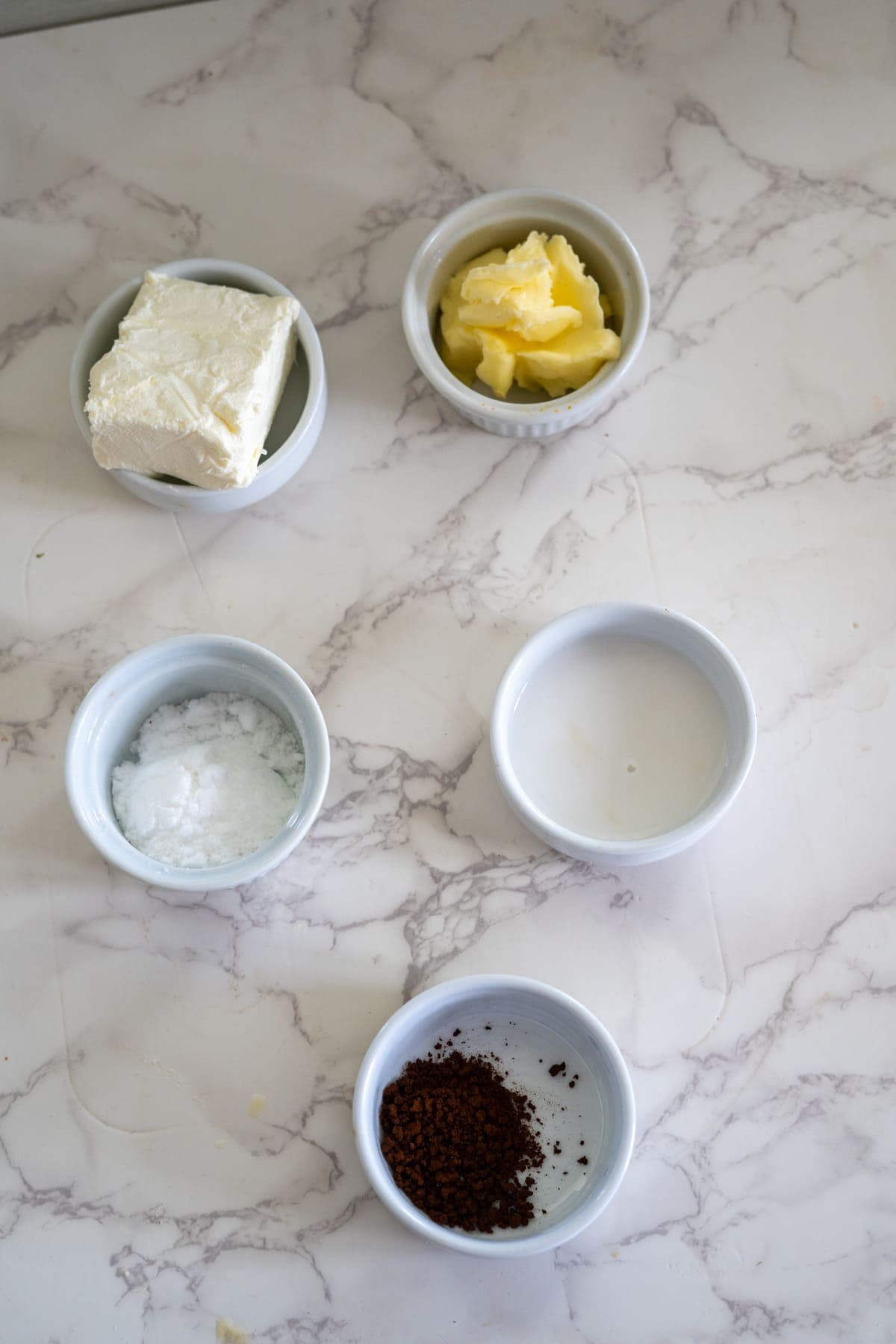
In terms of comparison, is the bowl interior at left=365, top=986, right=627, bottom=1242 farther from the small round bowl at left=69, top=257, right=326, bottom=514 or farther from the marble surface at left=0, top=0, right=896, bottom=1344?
the small round bowl at left=69, top=257, right=326, bottom=514

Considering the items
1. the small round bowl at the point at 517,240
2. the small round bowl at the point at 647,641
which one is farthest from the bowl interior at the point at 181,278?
the small round bowl at the point at 647,641

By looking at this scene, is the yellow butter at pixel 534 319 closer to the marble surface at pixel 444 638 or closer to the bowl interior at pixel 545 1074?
the marble surface at pixel 444 638

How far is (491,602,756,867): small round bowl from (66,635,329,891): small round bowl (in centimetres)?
18

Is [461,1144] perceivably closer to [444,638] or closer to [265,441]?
[444,638]

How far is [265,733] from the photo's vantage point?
46.1 inches

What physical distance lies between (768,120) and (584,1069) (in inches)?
39.6

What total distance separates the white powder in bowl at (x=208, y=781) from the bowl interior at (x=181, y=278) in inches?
9.1

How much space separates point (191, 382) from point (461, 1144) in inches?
29.8

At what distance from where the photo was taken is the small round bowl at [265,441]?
117cm

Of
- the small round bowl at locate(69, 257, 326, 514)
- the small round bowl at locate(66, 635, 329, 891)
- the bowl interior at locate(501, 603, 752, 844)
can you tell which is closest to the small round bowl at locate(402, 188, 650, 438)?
the small round bowl at locate(69, 257, 326, 514)

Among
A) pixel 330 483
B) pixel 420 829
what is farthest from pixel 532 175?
pixel 420 829

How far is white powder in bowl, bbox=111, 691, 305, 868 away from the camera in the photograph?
1.11 metres

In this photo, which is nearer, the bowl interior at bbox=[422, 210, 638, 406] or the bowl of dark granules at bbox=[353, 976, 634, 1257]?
the bowl of dark granules at bbox=[353, 976, 634, 1257]

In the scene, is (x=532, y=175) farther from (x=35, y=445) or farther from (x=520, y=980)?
(x=520, y=980)
